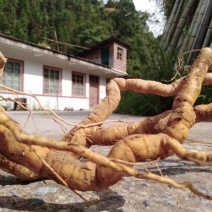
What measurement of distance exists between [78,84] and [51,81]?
90.2 inches

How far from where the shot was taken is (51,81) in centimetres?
1379

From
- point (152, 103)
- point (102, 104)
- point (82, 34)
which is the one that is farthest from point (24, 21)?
point (102, 104)

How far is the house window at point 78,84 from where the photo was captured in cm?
1544

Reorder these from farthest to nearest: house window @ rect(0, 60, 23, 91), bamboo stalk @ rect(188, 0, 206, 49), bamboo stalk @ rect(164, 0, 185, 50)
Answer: house window @ rect(0, 60, 23, 91)
bamboo stalk @ rect(164, 0, 185, 50)
bamboo stalk @ rect(188, 0, 206, 49)

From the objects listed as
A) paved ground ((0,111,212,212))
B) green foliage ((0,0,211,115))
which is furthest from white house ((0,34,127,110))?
paved ground ((0,111,212,212))

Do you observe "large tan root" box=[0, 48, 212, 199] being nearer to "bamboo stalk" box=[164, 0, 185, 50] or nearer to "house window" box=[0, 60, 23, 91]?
"bamboo stalk" box=[164, 0, 185, 50]

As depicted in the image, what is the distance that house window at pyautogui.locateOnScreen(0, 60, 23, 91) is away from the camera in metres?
11.7

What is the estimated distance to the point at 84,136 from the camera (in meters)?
1.27

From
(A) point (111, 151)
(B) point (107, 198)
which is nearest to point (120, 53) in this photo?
(B) point (107, 198)

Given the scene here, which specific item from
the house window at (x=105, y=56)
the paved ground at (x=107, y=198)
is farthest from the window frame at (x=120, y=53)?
the paved ground at (x=107, y=198)

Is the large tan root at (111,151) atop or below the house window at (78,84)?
below

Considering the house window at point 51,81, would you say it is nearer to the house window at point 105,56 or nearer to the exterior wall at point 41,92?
the exterior wall at point 41,92

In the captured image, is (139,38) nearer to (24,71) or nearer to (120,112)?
(24,71)

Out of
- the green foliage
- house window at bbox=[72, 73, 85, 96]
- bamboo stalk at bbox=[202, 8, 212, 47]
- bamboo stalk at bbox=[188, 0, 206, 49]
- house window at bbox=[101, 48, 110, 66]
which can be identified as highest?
the green foliage
